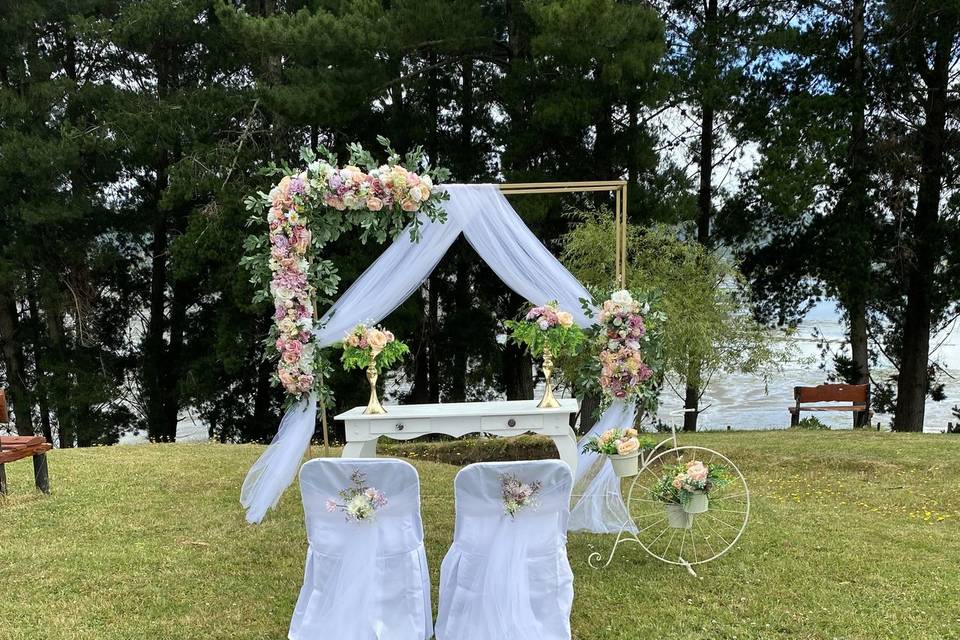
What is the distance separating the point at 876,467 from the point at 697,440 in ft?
7.00

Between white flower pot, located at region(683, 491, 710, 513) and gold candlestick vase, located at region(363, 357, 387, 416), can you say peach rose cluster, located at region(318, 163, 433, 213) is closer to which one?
gold candlestick vase, located at region(363, 357, 387, 416)

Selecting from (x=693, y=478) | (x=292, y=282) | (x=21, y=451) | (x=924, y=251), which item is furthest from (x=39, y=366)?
(x=924, y=251)

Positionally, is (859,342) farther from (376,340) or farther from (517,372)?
(376,340)

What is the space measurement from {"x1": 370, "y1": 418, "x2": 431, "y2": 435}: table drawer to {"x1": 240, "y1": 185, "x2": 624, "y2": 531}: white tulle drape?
0.52 metres

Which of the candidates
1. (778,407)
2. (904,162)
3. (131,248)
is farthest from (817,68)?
(131,248)

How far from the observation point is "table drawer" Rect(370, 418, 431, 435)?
459cm

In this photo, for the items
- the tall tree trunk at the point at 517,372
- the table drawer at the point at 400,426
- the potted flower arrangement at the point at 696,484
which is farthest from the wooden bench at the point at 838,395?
the table drawer at the point at 400,426

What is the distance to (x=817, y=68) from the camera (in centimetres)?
1127

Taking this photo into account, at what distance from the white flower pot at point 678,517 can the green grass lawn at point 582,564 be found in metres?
0.31

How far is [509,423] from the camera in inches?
182

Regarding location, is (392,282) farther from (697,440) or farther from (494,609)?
(697,440)

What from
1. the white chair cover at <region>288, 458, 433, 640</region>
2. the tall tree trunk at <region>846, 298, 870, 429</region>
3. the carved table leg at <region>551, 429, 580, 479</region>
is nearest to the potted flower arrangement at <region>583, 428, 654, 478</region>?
the carved table leg at <region>551, 429, 580, 479</region>

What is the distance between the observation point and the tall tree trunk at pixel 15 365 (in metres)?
12.7

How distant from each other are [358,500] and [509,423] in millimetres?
1907
